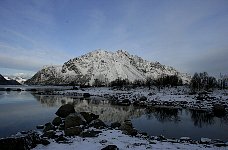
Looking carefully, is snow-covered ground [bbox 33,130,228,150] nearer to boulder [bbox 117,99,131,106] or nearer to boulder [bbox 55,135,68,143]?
boulder [bbox 55,135,68,143]

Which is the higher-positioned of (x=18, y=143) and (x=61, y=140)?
(x=18, y=143)

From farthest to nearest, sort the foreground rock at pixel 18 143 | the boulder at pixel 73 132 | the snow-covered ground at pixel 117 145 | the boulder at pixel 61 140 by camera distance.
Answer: the boulder at pixel 73 132 → the boulder at pixel 61 140 → the snow-covered ground at pixel 117 145 → the foreground rock at pixel 18 143

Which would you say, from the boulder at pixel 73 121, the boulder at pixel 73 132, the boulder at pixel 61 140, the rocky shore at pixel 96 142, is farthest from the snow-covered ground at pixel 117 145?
the boulder at pixel 73 121

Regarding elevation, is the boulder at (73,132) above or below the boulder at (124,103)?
below

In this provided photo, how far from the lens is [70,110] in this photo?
38531mm

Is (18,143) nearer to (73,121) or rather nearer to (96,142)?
(96,142)

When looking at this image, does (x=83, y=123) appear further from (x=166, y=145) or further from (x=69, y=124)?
(x=166, y=145)

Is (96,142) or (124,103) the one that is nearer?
(96,142)

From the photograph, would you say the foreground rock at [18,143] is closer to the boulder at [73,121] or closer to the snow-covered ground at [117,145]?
the snow-covered ground at [117,145]

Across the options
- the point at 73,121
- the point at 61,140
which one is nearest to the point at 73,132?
the point at 61,140

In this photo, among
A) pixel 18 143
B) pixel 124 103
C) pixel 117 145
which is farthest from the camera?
pixel 124 103

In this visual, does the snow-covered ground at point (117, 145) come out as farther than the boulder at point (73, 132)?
No

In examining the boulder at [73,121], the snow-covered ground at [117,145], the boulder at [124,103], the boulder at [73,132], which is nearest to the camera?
the snow-covered ground at [117,145]

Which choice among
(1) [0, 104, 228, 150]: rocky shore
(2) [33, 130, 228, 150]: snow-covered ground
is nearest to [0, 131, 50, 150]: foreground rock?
(1) [0, 104, 228, 150]: rocky shore
